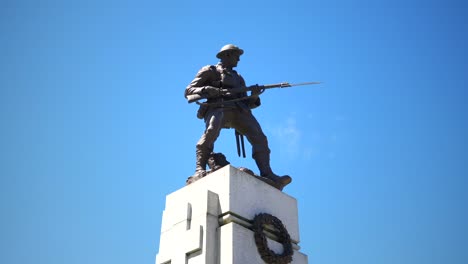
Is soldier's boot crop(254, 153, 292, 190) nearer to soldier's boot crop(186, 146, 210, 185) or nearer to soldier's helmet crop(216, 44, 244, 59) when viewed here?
soldier's boot crop(186, 146, 210, 185)

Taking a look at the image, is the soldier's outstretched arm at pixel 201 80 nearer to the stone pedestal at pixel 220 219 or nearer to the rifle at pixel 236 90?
the rifle at pixel 236 90

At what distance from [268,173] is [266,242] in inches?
58.1

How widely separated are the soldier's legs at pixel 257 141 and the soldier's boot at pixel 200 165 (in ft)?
2.85

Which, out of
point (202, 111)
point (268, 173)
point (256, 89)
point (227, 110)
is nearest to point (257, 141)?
point (268, 173)

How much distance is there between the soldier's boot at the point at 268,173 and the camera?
7738 mm

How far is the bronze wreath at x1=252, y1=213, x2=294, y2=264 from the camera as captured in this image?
6582 mm

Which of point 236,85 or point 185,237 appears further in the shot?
point 236,85

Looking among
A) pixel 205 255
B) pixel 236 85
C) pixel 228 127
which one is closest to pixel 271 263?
pixel 205 255

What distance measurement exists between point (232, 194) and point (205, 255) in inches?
37.2

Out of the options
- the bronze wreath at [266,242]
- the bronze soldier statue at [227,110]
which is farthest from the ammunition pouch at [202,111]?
the bronze wreath at [266,242]

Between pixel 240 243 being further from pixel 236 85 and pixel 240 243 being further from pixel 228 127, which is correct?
pixel 236 85

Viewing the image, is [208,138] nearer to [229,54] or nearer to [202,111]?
[202,111]

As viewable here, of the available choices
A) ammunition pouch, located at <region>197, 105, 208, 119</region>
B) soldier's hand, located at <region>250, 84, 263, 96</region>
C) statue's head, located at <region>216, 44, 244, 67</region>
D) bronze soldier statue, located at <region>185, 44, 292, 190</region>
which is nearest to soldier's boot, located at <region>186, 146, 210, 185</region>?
bronze soldier statue, located at <region>185, 44, 292, 190</region>

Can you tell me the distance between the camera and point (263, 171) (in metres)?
7.91
